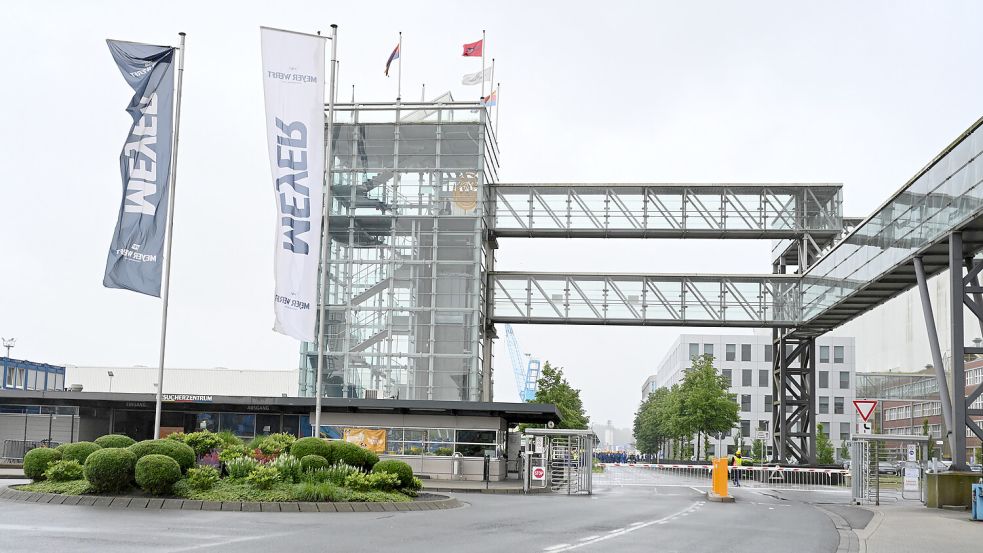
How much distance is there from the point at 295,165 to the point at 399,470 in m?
8.31

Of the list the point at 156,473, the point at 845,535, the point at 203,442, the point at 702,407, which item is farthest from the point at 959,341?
the point at 702,407

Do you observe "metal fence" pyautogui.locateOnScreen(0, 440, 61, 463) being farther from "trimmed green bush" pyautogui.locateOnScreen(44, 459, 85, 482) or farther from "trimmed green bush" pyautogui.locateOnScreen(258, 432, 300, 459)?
"trimmed green bush" pyautogui.locateOnScreen(44, 459, 85, 482)

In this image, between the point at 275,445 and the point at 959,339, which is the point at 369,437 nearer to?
the point at 275,445

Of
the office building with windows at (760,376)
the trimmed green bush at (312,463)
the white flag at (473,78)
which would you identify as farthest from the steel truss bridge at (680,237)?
the office building with windows at (760,376)

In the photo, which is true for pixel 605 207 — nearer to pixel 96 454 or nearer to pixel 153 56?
pixel 153 56

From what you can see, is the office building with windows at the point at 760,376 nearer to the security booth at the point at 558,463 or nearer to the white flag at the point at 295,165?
the security booth at the point at 558,463

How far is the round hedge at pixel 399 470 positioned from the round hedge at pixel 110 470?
6239 millimetres

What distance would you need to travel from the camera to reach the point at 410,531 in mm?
17438

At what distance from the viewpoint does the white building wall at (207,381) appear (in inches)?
3748

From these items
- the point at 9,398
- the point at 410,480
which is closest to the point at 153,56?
the point at 410,480

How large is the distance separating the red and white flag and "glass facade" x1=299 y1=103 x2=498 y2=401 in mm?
4139

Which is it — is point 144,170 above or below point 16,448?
above

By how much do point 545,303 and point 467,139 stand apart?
32.2 feet

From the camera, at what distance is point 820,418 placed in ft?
414
